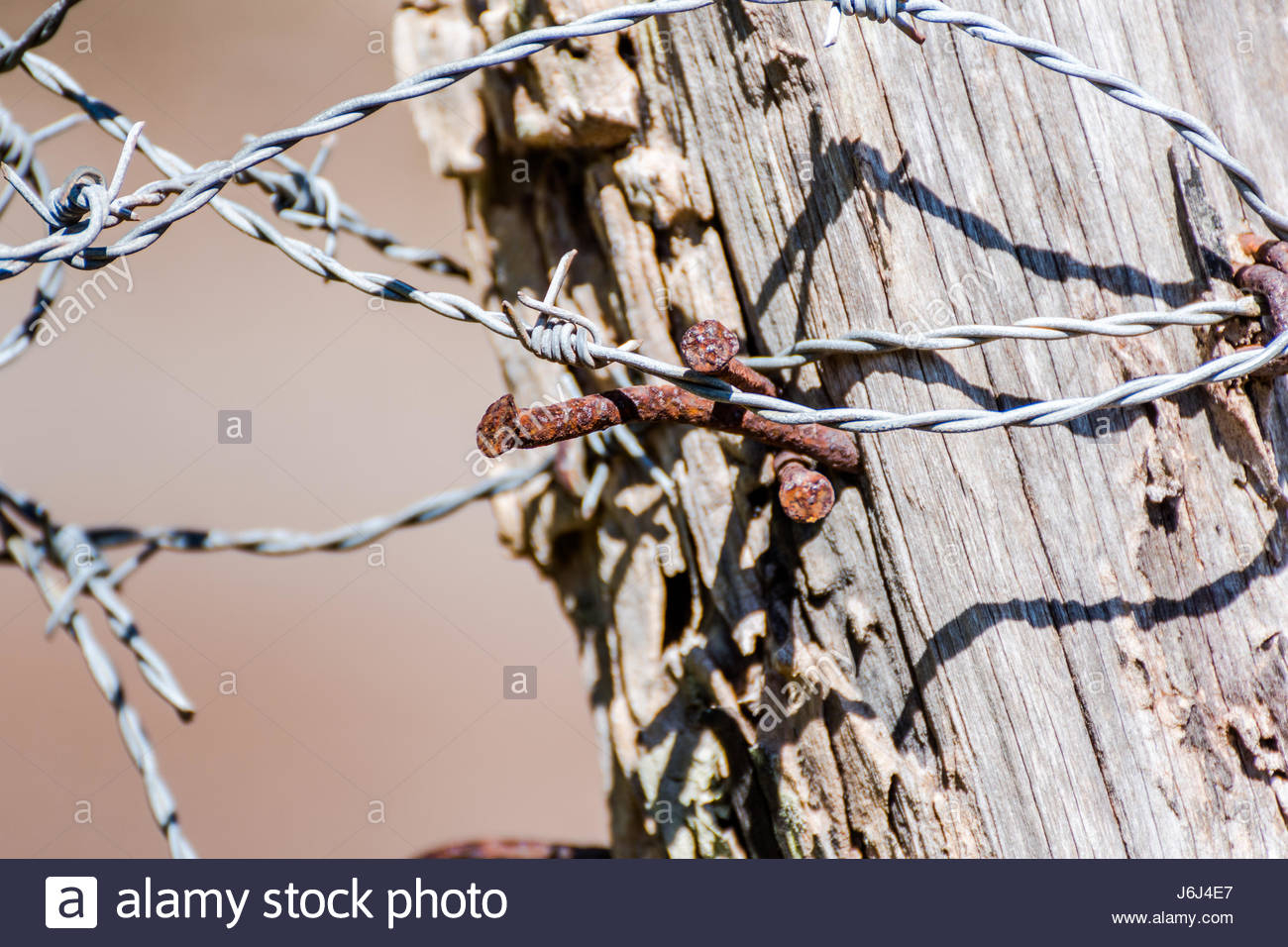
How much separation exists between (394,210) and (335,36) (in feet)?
6.71

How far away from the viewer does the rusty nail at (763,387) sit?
109cm

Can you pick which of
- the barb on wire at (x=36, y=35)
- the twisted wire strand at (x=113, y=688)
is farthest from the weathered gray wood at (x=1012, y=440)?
the twisted wire strand at (x=113, y=688)

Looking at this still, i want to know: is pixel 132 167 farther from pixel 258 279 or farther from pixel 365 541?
pixel 365 541

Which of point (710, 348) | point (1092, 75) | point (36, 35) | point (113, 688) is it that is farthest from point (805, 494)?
point (36, 35)

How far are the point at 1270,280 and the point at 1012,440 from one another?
0.35 metres

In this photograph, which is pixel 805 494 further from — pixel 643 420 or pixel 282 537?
pixel 282 537

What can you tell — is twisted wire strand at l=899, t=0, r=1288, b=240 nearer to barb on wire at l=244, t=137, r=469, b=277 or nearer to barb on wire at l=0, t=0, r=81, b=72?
barb on wire at l=244, t=137, r=469, b=277

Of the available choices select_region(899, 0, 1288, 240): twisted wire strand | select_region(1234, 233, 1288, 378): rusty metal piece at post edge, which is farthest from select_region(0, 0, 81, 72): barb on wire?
select_region(1234, 233, 1288, 378): rusty metal piece at post edge

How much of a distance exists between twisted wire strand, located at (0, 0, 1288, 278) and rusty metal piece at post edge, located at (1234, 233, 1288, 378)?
3cm

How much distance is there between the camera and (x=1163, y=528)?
3.92 ft

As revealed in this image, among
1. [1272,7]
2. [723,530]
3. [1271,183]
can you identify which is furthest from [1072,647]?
[1272,7]

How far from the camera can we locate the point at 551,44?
1.09 meters

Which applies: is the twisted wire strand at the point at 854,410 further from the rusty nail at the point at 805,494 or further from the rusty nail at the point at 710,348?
the rusty nail at the point at 805,494

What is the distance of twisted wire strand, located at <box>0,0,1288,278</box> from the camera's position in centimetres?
103
